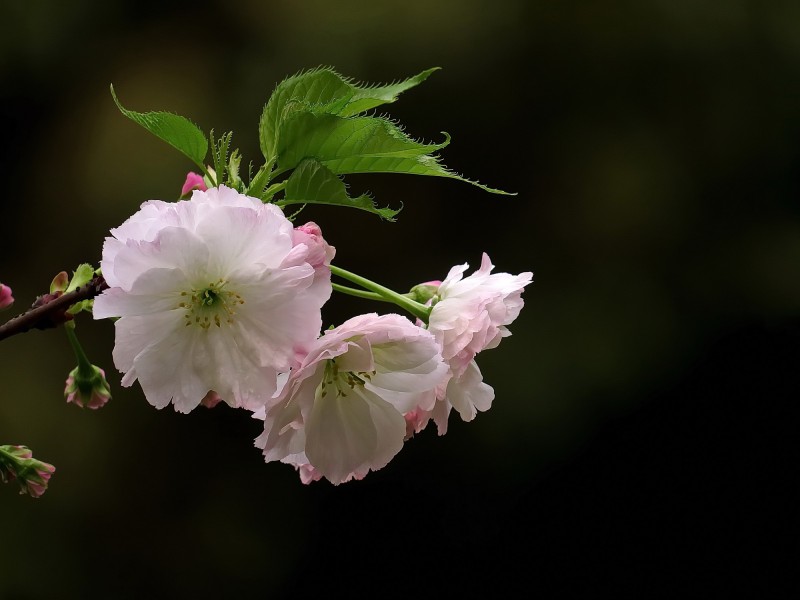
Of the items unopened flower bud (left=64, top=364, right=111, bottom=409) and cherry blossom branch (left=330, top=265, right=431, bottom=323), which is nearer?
cherry blossom branch (left=330, top=265, right=431, bottom=323)

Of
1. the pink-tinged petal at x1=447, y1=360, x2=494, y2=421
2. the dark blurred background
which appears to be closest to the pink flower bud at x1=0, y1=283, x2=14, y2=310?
the pink-tinged petal at x1=447, y1=360, x2=494, y2=421

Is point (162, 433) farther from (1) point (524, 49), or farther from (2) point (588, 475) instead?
(1) point (524, 49)

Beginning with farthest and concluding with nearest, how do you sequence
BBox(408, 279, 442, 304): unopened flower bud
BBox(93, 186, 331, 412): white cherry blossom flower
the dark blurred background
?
the dark blurred background
BBox(408, 279, 442, 304): unopened flower bud
BBox(93, 186, 331, 412): white cherry blossom flower

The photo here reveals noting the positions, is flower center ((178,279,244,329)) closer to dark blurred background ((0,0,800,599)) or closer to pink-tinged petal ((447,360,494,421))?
pink-tinged petal ((447,360,494,421))

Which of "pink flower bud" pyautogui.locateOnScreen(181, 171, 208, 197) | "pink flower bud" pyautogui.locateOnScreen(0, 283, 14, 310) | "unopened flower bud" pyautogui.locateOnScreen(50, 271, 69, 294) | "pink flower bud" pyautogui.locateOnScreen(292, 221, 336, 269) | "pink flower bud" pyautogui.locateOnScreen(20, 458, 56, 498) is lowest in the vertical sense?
"pink flower bud" pyautogui.locateOnScreen(20, 458, 56, 498)

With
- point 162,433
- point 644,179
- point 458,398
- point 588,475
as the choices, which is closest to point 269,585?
point 162,433

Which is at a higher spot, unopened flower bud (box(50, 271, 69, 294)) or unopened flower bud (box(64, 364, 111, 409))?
unopened flower bud (box(50, 271, 69, 294))
